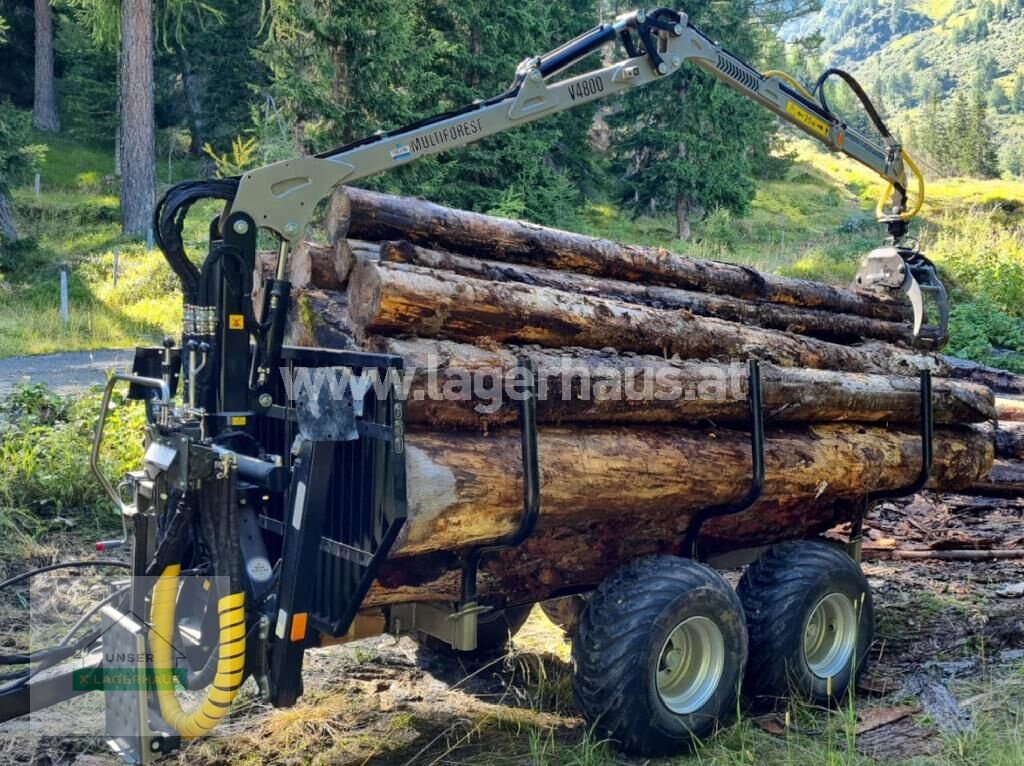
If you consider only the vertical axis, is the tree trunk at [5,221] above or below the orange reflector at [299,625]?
above

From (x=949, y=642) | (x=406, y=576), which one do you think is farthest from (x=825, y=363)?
(x=406, y=576)

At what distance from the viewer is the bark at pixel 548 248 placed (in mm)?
4848

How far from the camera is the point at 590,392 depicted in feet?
15.2

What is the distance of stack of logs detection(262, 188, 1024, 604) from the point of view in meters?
4.18

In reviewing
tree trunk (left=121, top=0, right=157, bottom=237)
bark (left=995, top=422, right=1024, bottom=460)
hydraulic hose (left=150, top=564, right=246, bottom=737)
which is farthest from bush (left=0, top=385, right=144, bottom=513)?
tree trunk (left=121, top=0, right=157, bottom=237)

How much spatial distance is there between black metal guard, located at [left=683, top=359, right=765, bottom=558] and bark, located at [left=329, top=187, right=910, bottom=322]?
1.19m

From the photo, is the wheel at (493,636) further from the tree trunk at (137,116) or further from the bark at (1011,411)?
the tree trunk at (137,116)

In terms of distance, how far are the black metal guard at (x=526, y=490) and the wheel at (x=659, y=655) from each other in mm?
612

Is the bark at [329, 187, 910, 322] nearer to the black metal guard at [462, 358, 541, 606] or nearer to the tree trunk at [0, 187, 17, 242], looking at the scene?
the black metal guard at [462, 358, 541, 606]

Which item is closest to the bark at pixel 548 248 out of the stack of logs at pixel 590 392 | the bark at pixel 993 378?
the stack of logs at pixel 590 392

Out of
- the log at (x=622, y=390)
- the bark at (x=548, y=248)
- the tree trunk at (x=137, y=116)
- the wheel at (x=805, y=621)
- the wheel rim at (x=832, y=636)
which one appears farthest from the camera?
the tree trunk at (x=137, y=116)

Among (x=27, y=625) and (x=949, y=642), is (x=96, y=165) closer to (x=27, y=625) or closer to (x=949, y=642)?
(x=27, y=625)

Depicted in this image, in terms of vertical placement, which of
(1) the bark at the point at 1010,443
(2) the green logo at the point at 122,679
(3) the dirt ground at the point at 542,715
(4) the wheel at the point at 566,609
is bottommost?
(3) the dirt ground at the point at 542,715

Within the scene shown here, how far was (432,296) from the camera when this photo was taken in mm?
4285
